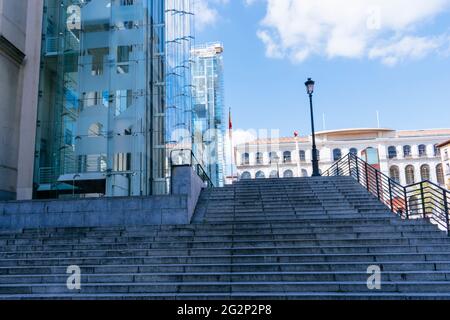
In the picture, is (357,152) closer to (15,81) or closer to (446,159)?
(446,159)

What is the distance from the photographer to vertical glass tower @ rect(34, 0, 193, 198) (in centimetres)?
1535

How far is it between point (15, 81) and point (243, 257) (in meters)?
13.1

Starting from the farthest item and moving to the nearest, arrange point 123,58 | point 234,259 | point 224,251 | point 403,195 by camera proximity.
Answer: point 123,58 < point 403,195 < point 224,251 < point 234,259

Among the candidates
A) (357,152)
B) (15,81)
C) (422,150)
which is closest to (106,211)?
(15,81)

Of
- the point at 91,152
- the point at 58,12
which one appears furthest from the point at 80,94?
the point at 58,12

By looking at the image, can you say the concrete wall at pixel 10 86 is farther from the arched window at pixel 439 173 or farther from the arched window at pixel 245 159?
the arched window at pixel 439 173

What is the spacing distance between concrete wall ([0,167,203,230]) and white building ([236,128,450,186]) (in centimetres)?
5546

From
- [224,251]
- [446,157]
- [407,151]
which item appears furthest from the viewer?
[407,151]

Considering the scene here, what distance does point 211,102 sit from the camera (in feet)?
117

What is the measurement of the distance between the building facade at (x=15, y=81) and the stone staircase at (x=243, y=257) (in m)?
5.65

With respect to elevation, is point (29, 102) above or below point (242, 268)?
above
